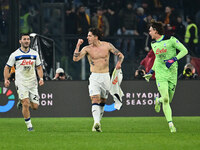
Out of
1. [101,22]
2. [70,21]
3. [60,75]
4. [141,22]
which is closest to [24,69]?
[60,75]

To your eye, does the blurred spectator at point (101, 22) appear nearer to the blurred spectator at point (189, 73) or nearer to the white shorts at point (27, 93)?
the blurred spectator at point (189, 73)

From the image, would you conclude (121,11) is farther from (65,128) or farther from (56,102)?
(65,128)

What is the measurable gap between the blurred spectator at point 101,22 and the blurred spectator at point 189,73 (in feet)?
13.2

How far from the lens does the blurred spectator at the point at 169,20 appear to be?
75.8 ft

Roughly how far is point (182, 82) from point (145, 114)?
4.68 ft

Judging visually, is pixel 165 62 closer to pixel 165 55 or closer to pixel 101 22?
pixel 165 55

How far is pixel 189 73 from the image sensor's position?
2014 centimetres

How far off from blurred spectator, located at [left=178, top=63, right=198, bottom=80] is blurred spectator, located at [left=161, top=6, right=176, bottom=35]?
298 centimetres

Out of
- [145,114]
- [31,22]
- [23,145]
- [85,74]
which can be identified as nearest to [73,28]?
[31,22]

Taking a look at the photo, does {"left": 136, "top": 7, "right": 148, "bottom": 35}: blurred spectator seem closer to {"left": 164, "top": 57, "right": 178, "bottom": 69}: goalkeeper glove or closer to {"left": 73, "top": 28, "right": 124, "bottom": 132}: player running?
{"left": 73, "top": 28, "right": 124, "bottom": 132}: player running

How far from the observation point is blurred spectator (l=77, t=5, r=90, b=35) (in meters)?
23.4

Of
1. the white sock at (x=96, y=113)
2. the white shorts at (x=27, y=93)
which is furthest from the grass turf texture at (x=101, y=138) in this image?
the white shorts at (x=27, y=93)

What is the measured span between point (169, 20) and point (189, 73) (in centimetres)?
378

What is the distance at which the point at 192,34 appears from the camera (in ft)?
74.9
